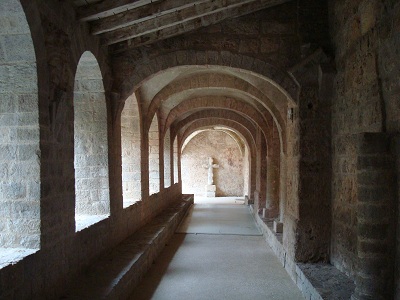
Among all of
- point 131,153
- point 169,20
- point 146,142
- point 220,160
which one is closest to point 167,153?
point 146,142

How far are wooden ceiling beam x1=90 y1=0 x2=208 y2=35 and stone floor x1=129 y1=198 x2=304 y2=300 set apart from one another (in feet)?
10.0

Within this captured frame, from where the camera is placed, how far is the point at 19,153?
2857mm

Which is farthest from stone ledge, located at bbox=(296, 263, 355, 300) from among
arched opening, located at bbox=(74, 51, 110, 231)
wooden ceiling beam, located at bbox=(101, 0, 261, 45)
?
wooden ceiling beam, located at bbox=(101, 0, 261, 45)

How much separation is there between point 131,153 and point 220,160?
11.7 metres

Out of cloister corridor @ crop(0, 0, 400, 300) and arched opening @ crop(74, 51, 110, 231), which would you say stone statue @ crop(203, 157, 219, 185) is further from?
arched opening @ crop(74, 51, 110, 231)

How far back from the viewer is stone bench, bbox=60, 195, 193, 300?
3322 mm

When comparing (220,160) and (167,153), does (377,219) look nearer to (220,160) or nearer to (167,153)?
(167,153)

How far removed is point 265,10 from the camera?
4699mm

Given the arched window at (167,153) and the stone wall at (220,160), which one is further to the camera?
the stone wall at (220,160)

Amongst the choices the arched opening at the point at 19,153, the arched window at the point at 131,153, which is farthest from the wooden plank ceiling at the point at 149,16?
the arched window at the point at 131,153

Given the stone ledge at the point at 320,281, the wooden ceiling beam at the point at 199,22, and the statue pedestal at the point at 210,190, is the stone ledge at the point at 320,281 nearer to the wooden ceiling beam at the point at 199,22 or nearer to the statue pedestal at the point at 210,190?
the wooden ceiling beam at the point at 199,22

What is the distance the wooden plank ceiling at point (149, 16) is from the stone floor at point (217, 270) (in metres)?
3.09

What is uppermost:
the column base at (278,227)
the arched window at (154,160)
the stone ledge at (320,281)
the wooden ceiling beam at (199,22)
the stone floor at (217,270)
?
the wooden ceiling beam at (199,22)

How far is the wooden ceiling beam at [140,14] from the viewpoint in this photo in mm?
3734
